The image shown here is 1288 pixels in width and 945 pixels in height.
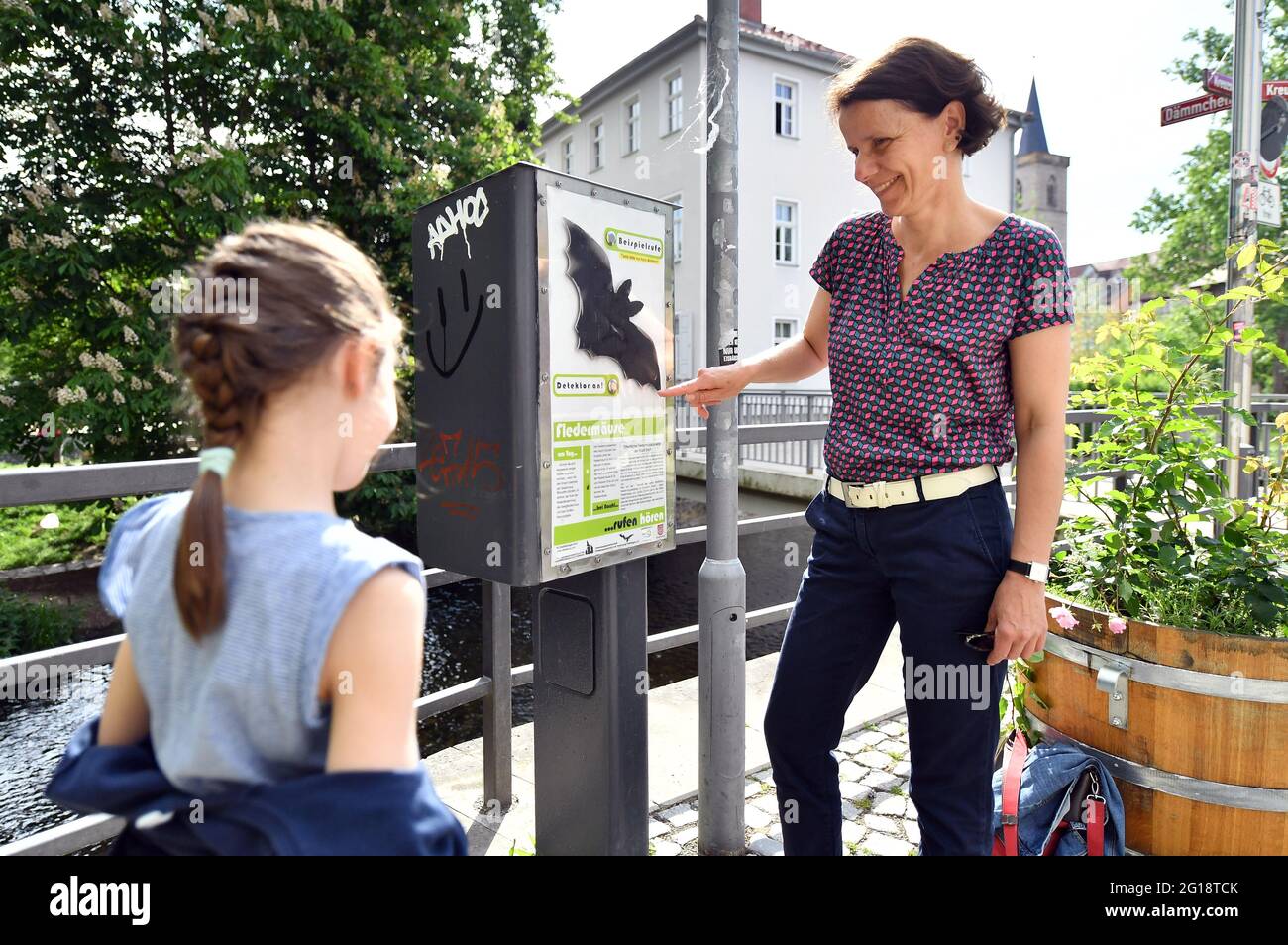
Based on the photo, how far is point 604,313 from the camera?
2012 millimetres

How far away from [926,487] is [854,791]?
169 cm

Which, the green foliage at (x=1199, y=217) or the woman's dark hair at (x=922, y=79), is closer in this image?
the woman's dark hair at (x=922, y=79)

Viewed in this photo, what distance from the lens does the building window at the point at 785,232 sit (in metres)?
23.5

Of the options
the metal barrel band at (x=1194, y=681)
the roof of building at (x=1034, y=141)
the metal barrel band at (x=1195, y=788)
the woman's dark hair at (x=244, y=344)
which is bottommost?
the metal barrel band at (x=1195, y=788)

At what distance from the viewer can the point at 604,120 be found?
26922 millimetres

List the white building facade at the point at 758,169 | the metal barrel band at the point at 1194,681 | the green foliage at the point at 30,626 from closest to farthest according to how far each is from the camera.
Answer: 1. the metal barrel band at the point at 1194,681
2. the green foliage at the point at 30,626
3. the white building facade at the point at 758,169

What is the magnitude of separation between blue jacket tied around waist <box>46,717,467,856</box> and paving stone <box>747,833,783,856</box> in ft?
Answer: 6.01

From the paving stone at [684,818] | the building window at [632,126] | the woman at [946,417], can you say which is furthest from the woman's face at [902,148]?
the building window at [632,126]

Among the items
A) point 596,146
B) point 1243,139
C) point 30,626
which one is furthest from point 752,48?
point 30,626

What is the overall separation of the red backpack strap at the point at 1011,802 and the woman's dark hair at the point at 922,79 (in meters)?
1.71

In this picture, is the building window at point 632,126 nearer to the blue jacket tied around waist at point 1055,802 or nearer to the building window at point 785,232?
the building window at point 785,232

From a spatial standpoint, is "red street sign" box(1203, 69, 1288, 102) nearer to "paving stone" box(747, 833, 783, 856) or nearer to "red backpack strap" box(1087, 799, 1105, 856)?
"red backpack strap" box(1087, 799, 1105, 856)
